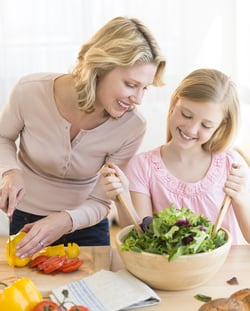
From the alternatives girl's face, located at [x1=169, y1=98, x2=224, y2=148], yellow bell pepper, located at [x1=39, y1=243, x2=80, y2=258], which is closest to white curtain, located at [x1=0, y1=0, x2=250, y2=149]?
girl's face, located at [x1=169, y1=98, x2=224, y2=148]

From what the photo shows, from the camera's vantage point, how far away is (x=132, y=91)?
1696mm

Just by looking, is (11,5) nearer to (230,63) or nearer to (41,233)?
(230,63)

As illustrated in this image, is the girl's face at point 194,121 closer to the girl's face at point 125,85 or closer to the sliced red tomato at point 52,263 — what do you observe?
the girl's face at point 125,85

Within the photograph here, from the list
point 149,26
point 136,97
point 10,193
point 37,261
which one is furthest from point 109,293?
point 149,26

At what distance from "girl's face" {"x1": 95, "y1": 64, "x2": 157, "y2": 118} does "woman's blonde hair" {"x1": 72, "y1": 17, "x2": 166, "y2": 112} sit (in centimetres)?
2

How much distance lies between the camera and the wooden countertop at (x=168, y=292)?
1.36 m

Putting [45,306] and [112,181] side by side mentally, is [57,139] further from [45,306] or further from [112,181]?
[45,306]

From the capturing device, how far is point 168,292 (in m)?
1.40

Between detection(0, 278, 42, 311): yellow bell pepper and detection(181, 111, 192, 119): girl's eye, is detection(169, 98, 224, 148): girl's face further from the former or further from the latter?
detection(0, 278, 42, 311): yellow bell pepper

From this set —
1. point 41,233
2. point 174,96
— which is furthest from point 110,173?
point 174,96

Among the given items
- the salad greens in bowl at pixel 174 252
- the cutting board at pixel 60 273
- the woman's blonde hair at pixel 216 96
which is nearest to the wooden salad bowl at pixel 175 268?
the salad greens in bowl at pixel 174 252

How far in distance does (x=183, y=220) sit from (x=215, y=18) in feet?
8.72

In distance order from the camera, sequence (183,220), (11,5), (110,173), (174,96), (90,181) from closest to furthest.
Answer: (183,220), (110,173), (174,96), (90,181), (11,5)

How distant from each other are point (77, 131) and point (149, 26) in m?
2.04
